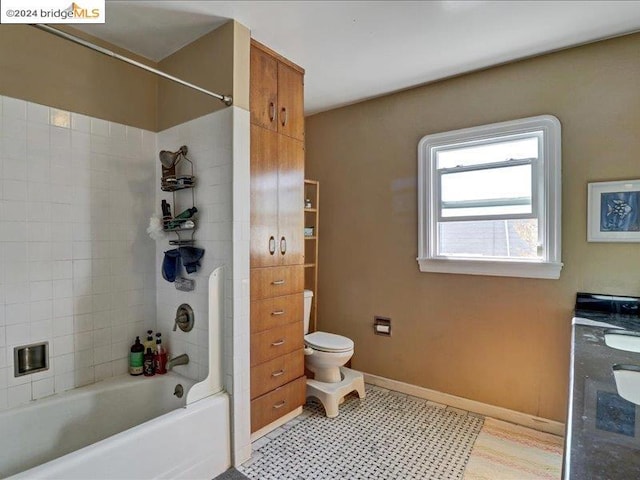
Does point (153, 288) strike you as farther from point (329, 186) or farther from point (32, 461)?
point (329, 186)

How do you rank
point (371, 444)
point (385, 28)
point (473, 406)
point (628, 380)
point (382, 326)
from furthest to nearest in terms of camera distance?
1. point (382, 326)
2. point (473, 406)
3. point (371, 444)
4. point (385, 28)
5. point (628, 380)

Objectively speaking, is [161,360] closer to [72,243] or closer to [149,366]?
[149,366]

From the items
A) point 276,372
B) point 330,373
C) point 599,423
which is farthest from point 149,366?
point 599,423

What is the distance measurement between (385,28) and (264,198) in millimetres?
1198

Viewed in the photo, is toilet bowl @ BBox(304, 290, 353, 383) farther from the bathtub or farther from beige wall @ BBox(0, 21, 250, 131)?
beige wall @ BBox(0, 21, 250, 131)

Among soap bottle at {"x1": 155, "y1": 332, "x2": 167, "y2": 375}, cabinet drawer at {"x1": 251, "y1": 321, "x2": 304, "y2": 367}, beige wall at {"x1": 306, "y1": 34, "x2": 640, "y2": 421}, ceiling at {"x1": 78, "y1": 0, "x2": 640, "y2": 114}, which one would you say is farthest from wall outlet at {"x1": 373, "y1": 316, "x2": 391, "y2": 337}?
ceiling at {"x1": 78, "y1": 0, "x2": 640, "y2": 114}

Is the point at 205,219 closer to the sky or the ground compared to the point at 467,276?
closer to the sky

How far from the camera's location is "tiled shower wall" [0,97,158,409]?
5.59 feet

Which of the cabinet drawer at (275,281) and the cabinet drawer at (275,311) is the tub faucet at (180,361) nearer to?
the cabinet drawer at (275,311)

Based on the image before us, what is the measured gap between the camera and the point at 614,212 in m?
1.95

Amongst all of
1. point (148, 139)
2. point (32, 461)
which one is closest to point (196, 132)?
point (148, 139)

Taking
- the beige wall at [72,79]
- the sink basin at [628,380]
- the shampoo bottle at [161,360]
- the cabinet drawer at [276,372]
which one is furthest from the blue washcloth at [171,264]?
the sink basin at [628,380]

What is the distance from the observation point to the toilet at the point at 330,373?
2379 mm

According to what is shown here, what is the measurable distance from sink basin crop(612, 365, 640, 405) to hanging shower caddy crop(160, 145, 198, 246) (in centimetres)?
197
